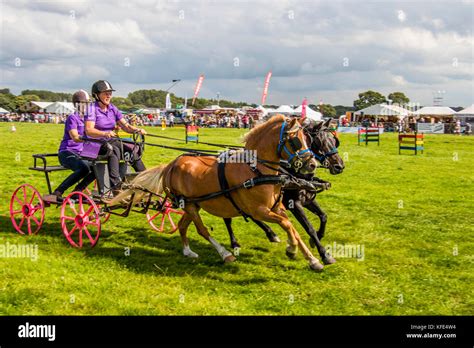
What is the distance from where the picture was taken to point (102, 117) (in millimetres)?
8727

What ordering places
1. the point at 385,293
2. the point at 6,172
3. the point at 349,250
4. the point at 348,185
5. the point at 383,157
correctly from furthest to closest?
1. the point at 383,157
2. the point at 6,172
3. the point at 348,185
4. the point at 349,250
5. the point at 385,293

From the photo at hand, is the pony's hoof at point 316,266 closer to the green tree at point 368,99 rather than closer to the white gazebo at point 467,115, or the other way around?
the white gazebo at point 467,115

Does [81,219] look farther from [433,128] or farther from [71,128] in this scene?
[433,128]

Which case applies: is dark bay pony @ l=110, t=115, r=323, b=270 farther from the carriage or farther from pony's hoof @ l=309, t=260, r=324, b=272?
the carriage

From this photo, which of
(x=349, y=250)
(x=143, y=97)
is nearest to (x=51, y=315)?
(x=349, y=250)

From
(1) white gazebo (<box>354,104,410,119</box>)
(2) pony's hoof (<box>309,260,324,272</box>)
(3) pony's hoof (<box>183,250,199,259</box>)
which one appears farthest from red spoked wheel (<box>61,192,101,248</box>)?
(1) white gazebo (<box>354,104,410,119</box>)

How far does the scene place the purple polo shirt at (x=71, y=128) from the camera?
8.77 metres

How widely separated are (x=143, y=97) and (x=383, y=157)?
155071 millimetres

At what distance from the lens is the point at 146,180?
8.45 meters

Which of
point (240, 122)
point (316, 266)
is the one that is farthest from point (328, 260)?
point (240, 122)

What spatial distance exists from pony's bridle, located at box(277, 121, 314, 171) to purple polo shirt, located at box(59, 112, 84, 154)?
13.1ft

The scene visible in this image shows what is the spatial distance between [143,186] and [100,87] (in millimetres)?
1908

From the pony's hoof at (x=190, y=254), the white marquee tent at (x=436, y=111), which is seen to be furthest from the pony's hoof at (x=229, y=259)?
the white marquee tent at (x=436, y=111)
